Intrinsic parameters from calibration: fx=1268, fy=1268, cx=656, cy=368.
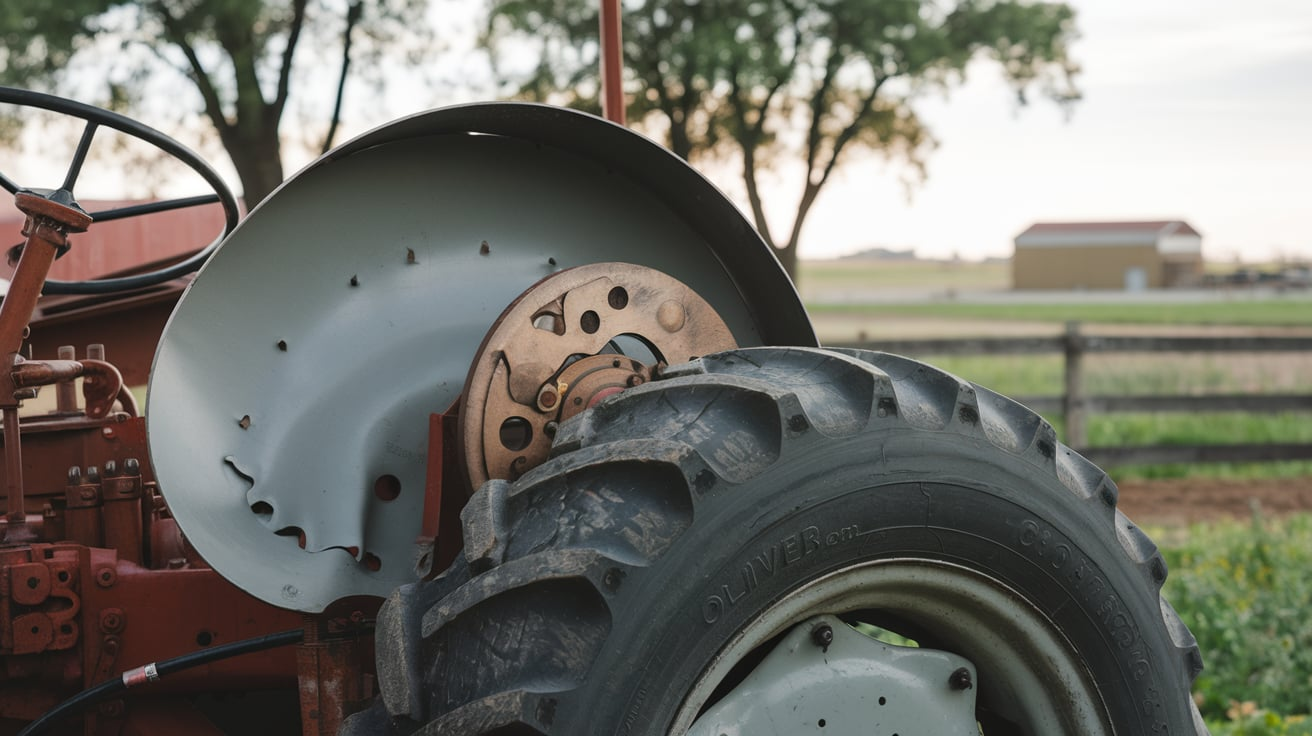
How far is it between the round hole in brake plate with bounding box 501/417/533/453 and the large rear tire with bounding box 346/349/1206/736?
212 mm

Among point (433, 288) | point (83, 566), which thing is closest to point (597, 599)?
point (433, 288)

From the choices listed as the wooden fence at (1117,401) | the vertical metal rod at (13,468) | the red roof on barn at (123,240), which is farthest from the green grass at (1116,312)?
the vertical metal rod at (13,468)

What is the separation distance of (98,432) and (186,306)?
592mm

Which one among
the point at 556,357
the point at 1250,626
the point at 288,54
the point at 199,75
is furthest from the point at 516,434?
the point at 199,75

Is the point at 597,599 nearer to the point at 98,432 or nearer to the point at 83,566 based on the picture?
the point at 83,566

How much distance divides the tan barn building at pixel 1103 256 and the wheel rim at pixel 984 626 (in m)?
75.3

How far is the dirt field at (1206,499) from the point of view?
8.35m

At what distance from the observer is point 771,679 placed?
4.91ft

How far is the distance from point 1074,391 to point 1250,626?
18.7ft

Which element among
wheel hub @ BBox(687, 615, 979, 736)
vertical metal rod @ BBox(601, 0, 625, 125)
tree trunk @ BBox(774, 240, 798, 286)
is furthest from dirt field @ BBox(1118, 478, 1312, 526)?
tree trunk @ BBox(774, 240, 798, 286)

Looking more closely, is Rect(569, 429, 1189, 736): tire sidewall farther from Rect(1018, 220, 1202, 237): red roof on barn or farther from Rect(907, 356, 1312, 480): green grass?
Rect(1018, 220, 1202, 237): red roof on barn

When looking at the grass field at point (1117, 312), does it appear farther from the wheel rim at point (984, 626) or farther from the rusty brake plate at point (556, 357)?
the wheel rim at point (984, 626)

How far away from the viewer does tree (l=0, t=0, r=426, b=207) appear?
14.0 meters

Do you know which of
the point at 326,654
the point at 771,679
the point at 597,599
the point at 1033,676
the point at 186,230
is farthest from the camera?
the point at 186,230
